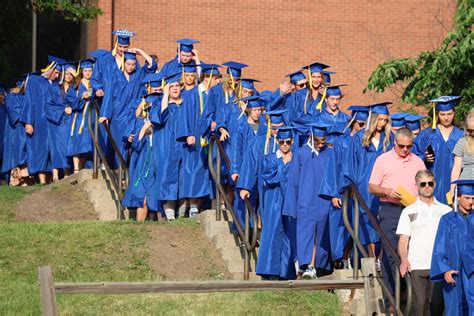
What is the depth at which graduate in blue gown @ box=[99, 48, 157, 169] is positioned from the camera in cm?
2023

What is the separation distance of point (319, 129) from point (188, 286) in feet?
13.8

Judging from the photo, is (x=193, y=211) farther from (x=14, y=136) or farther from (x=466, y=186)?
(x=466, y=186)

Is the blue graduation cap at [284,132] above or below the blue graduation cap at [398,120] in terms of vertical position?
below

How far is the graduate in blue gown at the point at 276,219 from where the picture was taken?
51.4 ft

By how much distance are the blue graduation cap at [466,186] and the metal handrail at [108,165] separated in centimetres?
722

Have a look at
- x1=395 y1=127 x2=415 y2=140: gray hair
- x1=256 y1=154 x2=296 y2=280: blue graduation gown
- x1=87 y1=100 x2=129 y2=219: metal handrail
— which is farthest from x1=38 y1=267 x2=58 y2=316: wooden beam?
x1=87 y1=100 x2=129 y2=219: metal handrail

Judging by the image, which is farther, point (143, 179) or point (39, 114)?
point (39, 114)

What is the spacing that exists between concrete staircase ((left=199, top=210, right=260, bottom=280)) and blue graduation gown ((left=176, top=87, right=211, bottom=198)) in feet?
2.49

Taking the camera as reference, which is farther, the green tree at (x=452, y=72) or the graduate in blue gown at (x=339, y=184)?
the green tree at (x=452, y=72)

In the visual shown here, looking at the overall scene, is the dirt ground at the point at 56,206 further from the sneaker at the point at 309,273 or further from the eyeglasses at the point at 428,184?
the eyeglasses at the point at 428,184

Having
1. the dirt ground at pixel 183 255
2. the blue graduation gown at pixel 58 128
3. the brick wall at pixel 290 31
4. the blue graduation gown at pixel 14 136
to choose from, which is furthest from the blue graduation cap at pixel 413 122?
the brick wall at pixel 290 31

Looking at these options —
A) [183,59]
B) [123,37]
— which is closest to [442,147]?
[183,59]

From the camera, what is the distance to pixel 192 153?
18531mm

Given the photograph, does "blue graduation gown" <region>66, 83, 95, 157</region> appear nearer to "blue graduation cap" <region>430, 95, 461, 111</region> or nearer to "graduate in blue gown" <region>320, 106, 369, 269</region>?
"graduate in blue gown" <region>320, 106, 369, 269</region>
